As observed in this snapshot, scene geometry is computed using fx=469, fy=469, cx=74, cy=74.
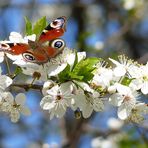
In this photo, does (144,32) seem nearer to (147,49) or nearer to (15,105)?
(147,49)

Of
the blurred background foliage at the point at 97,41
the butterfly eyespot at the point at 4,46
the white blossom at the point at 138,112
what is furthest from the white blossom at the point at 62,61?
the blurred background foliage at the point at 97,41

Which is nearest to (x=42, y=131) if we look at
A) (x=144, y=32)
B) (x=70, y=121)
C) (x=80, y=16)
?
(x=70, y=121)

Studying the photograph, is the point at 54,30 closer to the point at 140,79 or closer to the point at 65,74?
the point at 65,74

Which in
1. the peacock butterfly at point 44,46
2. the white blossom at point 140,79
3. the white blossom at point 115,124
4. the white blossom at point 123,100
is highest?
the peacock butterfly at point 44,46

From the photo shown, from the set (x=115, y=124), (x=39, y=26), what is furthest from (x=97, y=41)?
(x=39, y=26)

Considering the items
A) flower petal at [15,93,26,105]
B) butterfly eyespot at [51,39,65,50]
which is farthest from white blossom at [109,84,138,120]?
flower petal at [15,93,26,105]

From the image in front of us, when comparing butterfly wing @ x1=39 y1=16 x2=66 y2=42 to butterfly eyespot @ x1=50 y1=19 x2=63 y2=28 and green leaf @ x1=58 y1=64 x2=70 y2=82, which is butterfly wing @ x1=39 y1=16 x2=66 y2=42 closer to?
butterfly eyespot @ x1=50 y1=19 x2=63 y2=28

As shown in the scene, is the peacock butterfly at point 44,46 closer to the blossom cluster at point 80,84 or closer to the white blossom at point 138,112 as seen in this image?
the blossom cluster at point 80,84

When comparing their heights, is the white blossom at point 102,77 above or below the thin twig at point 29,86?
above
